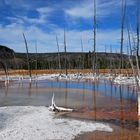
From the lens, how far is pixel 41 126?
12047mm

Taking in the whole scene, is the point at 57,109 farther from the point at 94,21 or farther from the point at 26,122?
the point at 94,21

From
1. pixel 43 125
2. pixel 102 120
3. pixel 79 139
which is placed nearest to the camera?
pixel 79 139

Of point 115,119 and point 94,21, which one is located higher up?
point 94,21

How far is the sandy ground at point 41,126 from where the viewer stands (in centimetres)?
1056

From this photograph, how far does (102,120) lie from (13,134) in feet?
13.9

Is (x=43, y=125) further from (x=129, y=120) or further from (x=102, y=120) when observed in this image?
(x=129, y=120)

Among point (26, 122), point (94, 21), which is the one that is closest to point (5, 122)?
point (26, 122)

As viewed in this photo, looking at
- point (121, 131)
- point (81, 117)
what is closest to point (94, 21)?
point (81, 117)

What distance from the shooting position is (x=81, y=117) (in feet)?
46.6

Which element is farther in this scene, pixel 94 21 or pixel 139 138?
pixel 94 21

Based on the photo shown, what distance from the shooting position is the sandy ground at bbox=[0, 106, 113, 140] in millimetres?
10562

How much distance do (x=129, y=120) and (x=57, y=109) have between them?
3976 mm

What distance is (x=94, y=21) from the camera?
1630 inches

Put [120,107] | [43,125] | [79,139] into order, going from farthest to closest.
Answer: [120,107] → [43,125] → [79,139]
